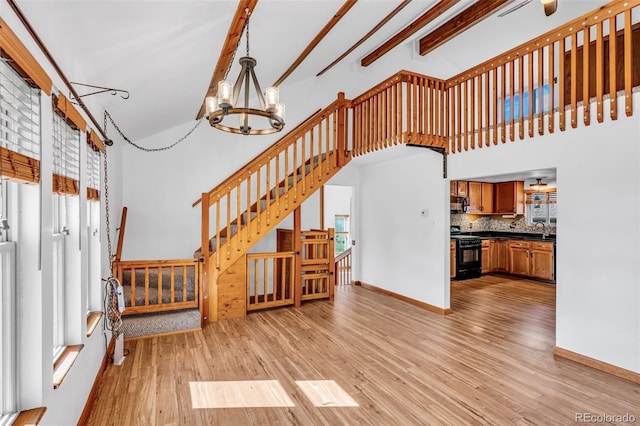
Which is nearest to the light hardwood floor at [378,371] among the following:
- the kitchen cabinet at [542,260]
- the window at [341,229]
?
the kitchen cabinet at [542,260]

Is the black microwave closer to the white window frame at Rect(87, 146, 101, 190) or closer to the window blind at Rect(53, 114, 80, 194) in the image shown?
the white window frame at Rect(87, 146, 101, 190)

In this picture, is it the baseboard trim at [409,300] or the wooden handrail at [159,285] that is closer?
the wooden handrail at [159,285]

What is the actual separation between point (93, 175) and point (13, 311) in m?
1.86

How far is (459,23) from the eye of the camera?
5828mm

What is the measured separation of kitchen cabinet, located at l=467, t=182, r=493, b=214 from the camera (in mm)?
7879

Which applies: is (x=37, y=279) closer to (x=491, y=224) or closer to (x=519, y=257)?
(x=519, y=257)

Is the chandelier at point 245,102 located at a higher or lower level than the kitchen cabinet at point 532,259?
higher

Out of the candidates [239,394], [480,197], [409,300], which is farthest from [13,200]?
[480,197]

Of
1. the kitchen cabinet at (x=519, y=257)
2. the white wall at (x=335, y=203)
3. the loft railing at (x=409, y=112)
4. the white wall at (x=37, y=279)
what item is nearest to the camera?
the white wall at (x=37, y=279)

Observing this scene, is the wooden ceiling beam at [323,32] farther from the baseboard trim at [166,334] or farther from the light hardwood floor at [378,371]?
the baseboard trim at [166,334]

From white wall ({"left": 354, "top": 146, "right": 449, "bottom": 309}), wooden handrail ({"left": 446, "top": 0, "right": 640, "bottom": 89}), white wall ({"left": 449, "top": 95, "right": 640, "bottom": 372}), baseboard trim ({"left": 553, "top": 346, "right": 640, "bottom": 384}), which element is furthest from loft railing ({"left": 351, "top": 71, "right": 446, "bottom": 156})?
baseboard trim ({"left": 553, "top": 346, "right": 640, "bottom": 384})

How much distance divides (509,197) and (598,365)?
543 cm

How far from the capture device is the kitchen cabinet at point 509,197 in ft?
25.7

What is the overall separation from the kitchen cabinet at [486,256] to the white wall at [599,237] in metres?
4.63
